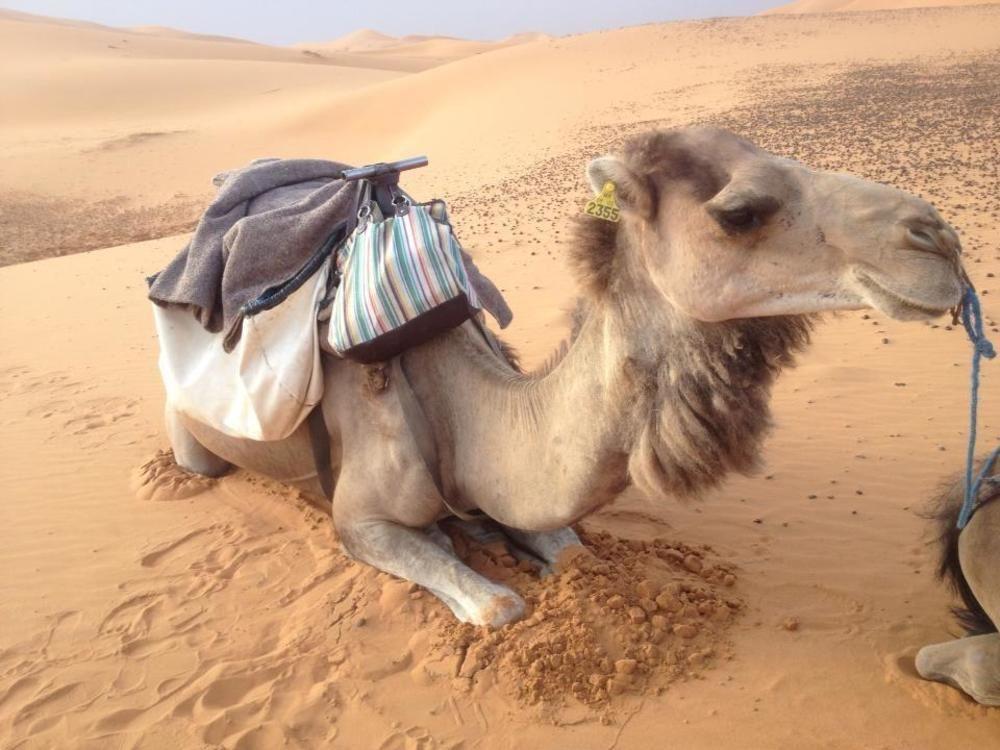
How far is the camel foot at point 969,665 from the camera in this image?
2.77 m

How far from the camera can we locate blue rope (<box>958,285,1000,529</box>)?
86.7 inches

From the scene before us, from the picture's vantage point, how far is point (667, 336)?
2613 mm

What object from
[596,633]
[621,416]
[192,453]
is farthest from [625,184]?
[192,453]

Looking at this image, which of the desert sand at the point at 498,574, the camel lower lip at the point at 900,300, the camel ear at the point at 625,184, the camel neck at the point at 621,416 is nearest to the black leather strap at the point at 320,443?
the desert sand at the point at 498,574

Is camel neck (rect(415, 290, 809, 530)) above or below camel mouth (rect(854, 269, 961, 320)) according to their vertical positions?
below

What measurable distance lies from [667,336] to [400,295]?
1.18 metres

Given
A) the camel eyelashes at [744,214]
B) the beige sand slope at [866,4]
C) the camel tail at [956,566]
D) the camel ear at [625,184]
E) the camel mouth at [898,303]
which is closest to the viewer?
the camel mouth at [898,303]

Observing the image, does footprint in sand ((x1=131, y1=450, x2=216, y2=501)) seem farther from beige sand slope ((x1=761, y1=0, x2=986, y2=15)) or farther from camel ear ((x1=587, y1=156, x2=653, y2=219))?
beige sand slope ((x1=761, y1=0, x2=986, y2=15))

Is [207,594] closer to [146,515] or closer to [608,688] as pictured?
[146,515]

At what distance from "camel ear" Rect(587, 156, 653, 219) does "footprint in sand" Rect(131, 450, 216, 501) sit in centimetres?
352

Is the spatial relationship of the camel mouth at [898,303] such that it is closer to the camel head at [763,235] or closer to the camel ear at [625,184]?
the camel head at [763,235]

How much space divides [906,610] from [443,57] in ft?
257

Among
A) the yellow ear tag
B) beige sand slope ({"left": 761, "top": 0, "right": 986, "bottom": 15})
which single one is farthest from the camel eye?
beige sand slope ({"left": 761, "top": 0, "right": 986, "bottom": 15})

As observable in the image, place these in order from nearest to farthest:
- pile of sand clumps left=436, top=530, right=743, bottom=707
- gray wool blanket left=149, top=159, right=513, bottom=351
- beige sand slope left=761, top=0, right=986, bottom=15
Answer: pile of sand clumps left=436, top=530, right=743, bottom=707, gray wool blanket left=149, top=159, right=513, bottom=351, beige sand slope left=761, top=0, right=986, bottom=15
